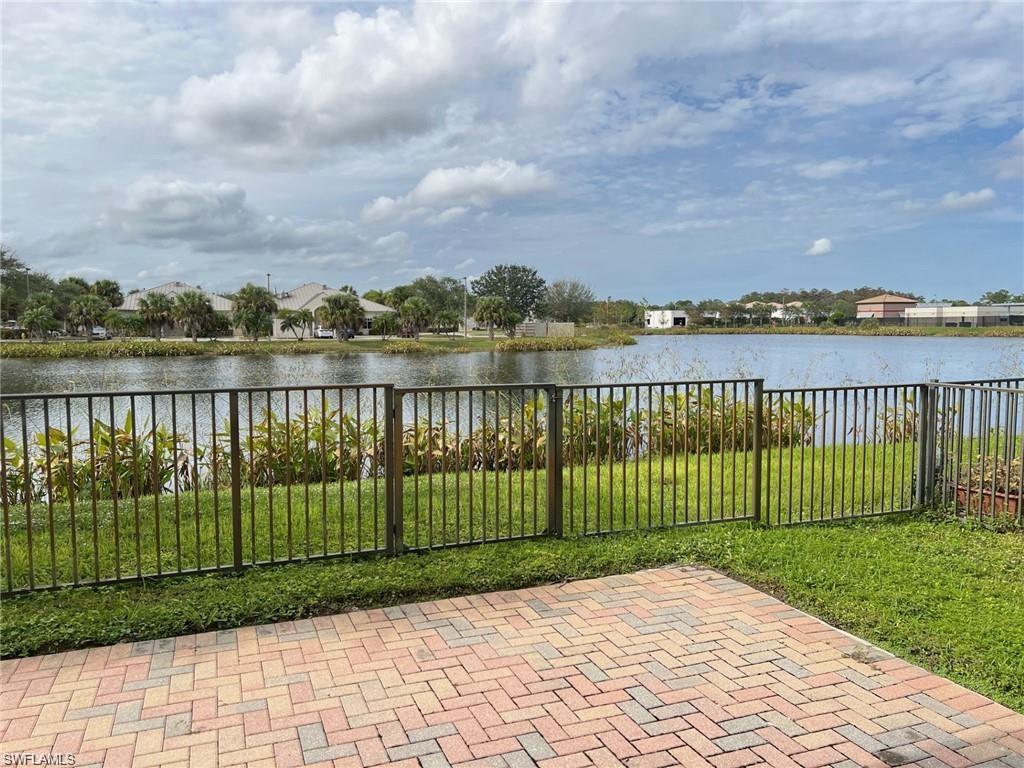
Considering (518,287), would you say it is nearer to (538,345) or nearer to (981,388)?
(538,345)

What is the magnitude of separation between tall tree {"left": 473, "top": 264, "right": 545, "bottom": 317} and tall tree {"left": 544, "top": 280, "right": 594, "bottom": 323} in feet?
33.1

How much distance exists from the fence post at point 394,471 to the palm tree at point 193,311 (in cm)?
5107

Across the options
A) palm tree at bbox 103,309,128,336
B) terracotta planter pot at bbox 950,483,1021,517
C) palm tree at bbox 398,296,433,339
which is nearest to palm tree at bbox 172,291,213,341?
palm tree at bbox 103,309,128,336

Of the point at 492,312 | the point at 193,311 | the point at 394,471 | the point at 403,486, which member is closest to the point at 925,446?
the point at 403,486

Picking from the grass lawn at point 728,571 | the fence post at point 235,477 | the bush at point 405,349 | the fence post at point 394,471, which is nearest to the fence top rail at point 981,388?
the grass lawn at point 728,571

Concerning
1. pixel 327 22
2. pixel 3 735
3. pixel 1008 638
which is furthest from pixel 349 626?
pixel 327 22

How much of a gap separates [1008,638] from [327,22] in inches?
274

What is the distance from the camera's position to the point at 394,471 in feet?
14.4

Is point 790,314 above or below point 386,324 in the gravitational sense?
above

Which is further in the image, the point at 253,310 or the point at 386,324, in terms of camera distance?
the point at 386,324

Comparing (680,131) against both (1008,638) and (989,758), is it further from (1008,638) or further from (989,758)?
(989,758)

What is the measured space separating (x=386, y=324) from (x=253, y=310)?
10.9 metres

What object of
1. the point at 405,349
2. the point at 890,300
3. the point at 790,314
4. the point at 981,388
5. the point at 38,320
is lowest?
the point at 405,349

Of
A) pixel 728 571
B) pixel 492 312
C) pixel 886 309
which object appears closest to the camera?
pixel 728 571
